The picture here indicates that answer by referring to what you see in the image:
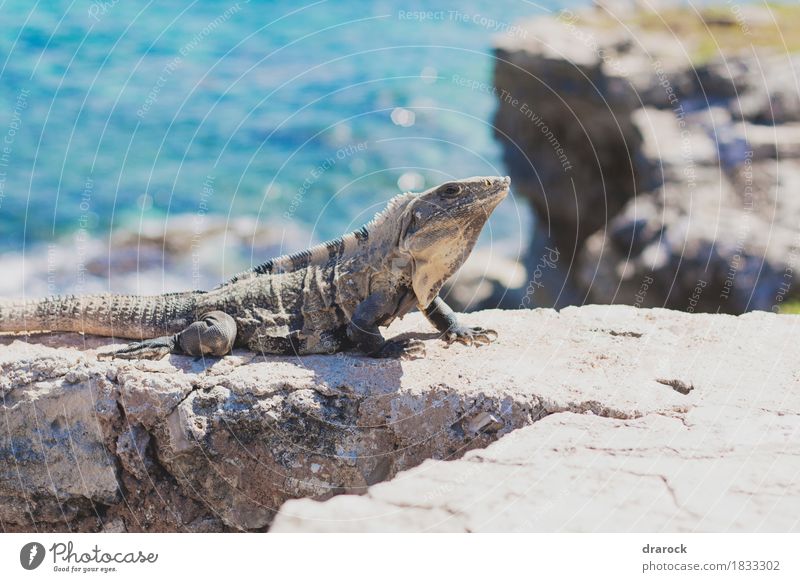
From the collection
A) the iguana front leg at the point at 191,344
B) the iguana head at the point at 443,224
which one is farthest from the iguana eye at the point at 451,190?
the iguana front leg at the point at 191,344

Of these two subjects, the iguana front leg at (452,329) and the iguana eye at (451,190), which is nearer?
the iguana eye at (451,190)

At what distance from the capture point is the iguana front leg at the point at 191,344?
8055 mm

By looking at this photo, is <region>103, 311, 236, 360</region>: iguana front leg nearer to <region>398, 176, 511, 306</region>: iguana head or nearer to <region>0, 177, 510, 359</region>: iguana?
<region>0, 177, 510, 359</region>: iguana

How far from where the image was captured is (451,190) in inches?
312

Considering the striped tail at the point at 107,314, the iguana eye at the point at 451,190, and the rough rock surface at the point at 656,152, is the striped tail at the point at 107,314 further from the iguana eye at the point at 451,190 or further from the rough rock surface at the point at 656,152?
the rough rock surface at the point at 656,152

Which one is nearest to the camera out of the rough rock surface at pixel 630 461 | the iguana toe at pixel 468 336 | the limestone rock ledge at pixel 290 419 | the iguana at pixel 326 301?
the rough rock surface at pixel 630 461

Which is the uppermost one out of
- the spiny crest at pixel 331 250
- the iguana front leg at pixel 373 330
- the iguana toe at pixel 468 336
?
the spiny crest at pixel 331 250

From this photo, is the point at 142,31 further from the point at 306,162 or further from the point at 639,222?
the point at 639,222

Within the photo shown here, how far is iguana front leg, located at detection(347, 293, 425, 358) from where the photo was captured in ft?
26.8

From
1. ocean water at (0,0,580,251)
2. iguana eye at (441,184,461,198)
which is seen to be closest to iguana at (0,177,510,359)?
iguana eye at (441,184,461,198)

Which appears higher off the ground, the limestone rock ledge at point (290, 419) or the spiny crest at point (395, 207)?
the spiny crest at point (395, 207)

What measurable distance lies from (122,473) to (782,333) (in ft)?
20.7

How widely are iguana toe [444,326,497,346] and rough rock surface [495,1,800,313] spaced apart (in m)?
9.41

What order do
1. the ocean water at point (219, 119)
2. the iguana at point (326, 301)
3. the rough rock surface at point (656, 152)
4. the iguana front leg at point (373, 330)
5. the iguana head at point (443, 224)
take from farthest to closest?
the ocean water at point (219, 119) < the rough rock surface at point (656, 152) < the iguana front leg at point (373, 330) < the iguana at point (326, 301) < the iguana head at point (443, 224)
